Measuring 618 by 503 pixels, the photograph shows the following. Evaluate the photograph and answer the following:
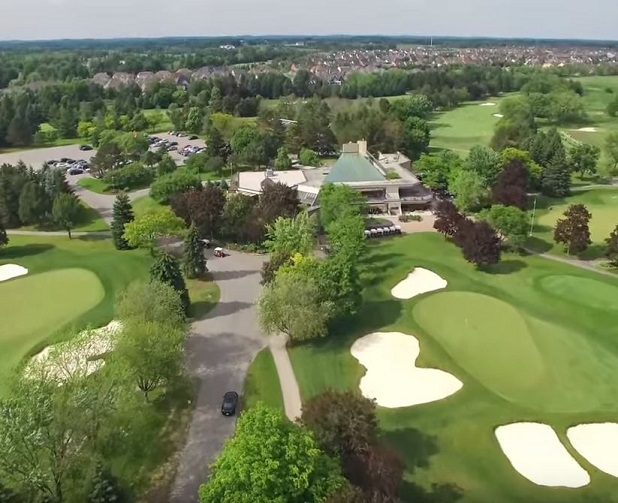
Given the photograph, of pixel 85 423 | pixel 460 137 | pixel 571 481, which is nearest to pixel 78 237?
pixel 85 423

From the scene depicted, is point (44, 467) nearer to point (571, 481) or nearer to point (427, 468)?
point (427, 468)

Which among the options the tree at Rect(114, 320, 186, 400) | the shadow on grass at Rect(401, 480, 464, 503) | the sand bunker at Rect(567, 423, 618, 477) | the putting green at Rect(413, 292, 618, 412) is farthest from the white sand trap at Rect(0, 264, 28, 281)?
the sand bunker at Rect(567, 423, 618, 477)

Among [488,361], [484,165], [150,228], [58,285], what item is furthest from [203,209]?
[484,165]

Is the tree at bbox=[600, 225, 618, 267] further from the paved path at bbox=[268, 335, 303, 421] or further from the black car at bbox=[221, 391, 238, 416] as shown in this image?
the black car at bbox=[221, 391, 238, 416]

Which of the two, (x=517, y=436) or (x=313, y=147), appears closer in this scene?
(x=517, y=436)

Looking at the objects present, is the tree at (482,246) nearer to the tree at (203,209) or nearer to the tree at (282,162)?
the tree at (203,209)

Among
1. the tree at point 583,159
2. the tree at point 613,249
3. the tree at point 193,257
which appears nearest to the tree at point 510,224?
the tree at point 613,249
